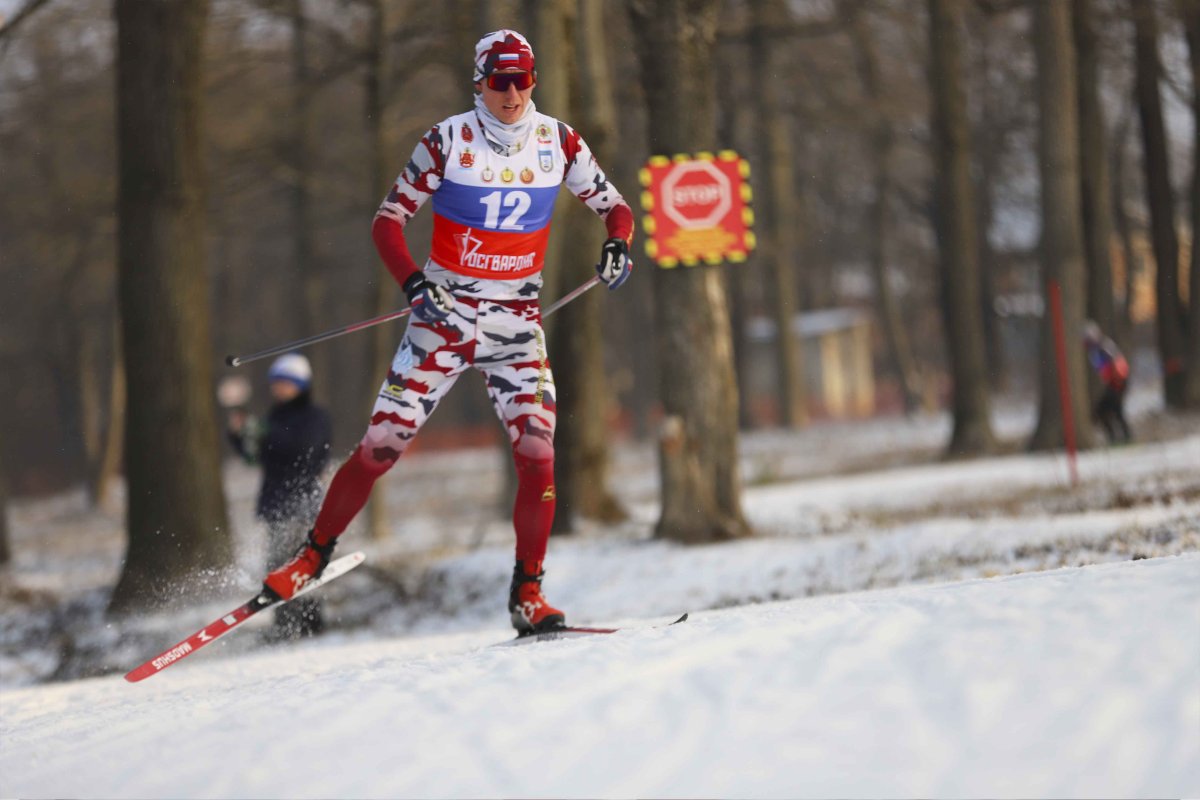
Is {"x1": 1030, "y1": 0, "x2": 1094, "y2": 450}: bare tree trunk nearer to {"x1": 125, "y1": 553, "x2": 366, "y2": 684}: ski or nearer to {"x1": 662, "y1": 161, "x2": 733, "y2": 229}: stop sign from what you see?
{"x1": 662, "y1": 161, "x2": 733, "y2": 229}: stop sign

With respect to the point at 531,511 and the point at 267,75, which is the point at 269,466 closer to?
the point at 531,511

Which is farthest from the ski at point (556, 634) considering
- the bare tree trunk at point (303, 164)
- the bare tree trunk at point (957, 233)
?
the bare tree trunk at point (957, 233)

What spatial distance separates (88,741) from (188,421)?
7.29 metres

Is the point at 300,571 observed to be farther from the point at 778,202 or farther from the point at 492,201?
the point at 778,202

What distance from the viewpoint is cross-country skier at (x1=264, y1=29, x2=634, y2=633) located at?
599cm

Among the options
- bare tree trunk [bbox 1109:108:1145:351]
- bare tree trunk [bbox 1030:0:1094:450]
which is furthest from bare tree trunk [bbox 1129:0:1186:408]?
Result: bare tree trunk [bbox 1030:0:1094:450]

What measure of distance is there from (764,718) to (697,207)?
8.19m

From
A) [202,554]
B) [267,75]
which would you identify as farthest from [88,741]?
[267,75]

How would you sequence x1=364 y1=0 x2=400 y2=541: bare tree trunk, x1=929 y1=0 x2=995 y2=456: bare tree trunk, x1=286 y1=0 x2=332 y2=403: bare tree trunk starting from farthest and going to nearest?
x1=929 y1=0 x2=995 y2=456: bare tree trunk, x1=286 y1=0 x2=332 y2=403: bare tree trunk, x1=364 y1=0 x2=400 y2=541: bare tree trunk

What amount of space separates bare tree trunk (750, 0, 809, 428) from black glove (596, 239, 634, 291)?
54.1 ft

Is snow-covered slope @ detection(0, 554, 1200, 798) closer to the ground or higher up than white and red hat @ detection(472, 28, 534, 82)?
closer to the ground

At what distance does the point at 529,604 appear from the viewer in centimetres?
641

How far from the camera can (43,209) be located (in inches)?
1039

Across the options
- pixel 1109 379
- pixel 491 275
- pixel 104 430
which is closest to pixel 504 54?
pixel 491 275
